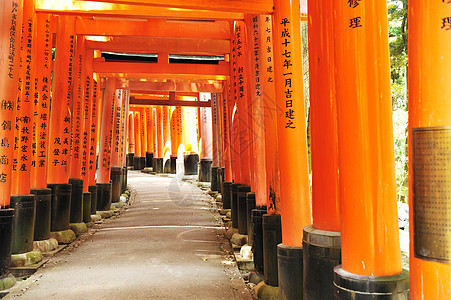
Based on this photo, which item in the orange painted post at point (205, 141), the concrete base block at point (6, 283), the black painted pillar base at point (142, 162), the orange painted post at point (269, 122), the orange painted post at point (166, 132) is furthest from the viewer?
the black painted pillar base at point (142, 162)

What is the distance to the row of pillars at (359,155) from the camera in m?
1.87

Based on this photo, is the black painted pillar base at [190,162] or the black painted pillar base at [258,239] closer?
the black painted pillar base at [258,239]

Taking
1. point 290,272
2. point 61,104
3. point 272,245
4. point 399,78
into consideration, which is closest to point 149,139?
point 399,78

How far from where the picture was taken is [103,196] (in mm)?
10734

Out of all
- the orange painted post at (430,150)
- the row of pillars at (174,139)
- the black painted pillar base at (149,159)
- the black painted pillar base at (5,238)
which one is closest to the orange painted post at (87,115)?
the black painted pillar base at (5,238)

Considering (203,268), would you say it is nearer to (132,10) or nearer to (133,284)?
(133,284)

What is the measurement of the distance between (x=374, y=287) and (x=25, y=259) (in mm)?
4714

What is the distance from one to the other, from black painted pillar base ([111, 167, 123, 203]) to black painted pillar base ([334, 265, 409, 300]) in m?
10.5

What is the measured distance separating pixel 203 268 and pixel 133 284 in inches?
40.9

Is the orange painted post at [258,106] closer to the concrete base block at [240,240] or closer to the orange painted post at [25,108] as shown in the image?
the concrete base block at [240,240]

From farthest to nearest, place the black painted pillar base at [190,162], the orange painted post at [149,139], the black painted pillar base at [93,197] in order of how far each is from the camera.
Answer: the orange painted post at [149,139]
the black painted pillar base at [190,162]
the black painted pillar base at [93,197]

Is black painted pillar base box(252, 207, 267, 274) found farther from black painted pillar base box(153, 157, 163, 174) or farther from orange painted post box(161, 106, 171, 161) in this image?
black painted pillar base box(153, 157, 163, 174)

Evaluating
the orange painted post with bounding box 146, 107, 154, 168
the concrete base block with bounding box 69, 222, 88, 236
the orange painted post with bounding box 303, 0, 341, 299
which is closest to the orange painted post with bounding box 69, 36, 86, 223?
the concrete base block with bounding box 69, 222, 88, 236

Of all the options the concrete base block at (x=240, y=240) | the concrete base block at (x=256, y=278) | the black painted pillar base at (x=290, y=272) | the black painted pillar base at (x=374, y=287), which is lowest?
the concrete base block at (x=256, y=278)
